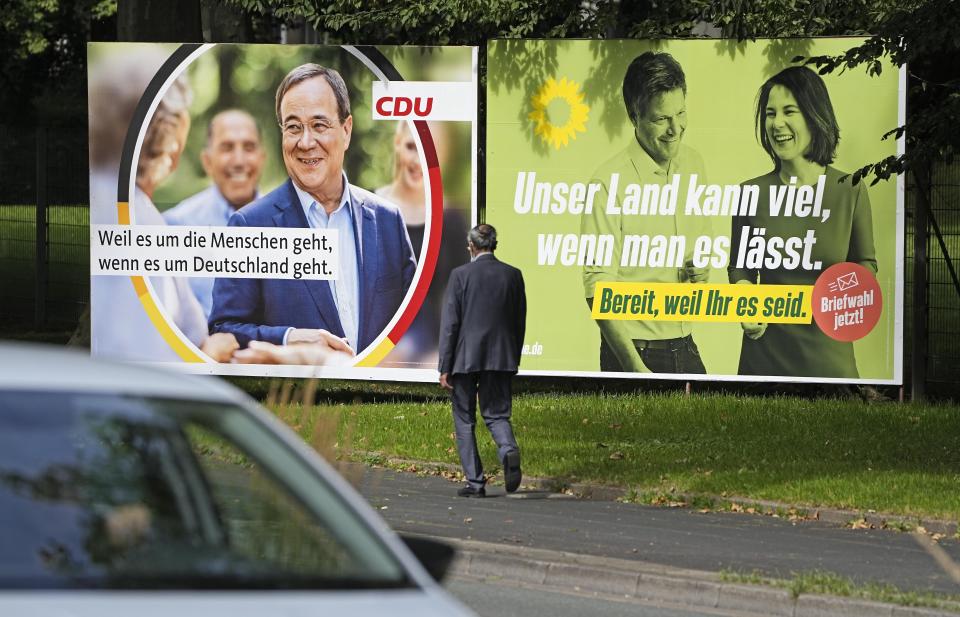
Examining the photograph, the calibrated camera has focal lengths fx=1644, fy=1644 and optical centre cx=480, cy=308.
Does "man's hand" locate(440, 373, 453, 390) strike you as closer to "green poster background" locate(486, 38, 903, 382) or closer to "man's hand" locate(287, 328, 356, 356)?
"green poster background" locate(486, 38, 903, 382)

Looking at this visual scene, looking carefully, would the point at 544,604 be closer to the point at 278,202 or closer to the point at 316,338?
the point at 316,338

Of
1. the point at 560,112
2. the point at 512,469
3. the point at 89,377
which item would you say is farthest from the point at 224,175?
the point at 89,377

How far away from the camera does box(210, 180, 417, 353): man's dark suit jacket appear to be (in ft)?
56.1

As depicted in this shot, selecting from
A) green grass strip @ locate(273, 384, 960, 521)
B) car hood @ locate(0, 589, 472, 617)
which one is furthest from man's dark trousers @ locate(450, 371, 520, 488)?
car hood @ locate(0, 589, 472, 617)

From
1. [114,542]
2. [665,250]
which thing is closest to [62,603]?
[114,542]

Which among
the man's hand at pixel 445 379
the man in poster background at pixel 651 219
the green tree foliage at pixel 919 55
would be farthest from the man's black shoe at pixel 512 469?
the man in poster background at pixel 651 219

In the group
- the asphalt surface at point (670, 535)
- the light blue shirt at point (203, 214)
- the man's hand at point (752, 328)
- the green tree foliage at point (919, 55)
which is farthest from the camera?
the light blue shirt at point (203, 214)

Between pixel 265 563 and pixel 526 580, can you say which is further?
pixel 526 580

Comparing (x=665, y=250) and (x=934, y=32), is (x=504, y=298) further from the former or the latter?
(x=665, y=250)

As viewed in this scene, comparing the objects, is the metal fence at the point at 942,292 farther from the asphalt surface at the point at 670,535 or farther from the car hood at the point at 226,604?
the car hood at the point at 226,604

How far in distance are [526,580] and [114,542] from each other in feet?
19.0

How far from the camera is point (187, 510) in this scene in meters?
4.08

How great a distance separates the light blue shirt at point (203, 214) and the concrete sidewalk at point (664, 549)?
5.84 meters

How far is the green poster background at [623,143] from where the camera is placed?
1664 centimetres
